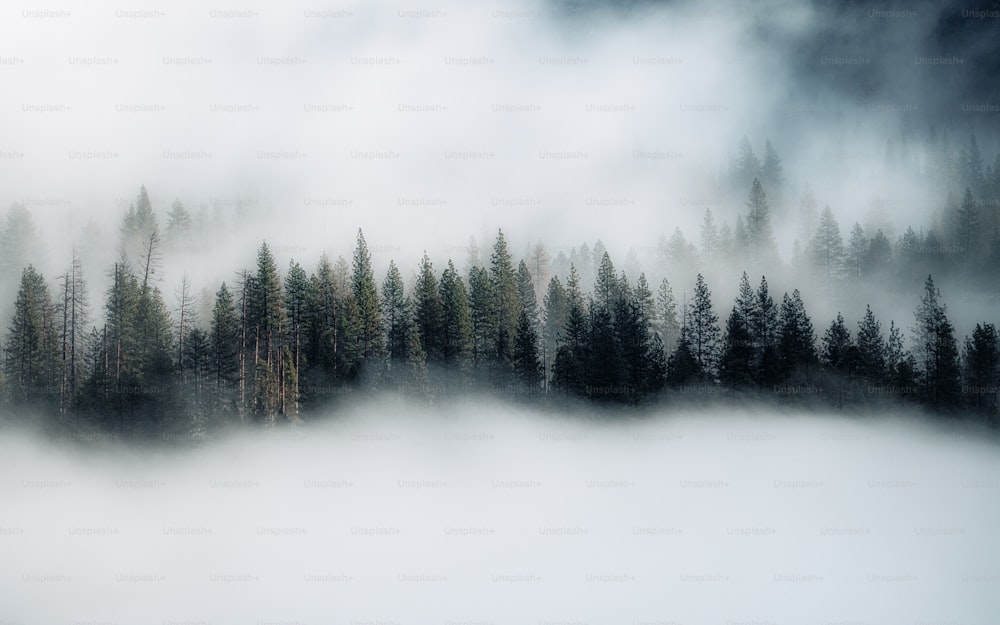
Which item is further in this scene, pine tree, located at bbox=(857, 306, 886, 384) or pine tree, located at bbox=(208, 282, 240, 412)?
pine tree, located at bbox=(857, 306, 886, 384)

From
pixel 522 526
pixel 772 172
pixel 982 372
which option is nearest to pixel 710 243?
pixel 982 372

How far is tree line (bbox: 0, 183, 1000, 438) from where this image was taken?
73812 mm

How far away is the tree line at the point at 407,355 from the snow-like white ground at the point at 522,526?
182 inches

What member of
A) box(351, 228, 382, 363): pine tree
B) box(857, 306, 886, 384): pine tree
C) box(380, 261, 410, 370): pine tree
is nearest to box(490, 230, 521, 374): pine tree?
box(380, 261, 410, 370): pine tree

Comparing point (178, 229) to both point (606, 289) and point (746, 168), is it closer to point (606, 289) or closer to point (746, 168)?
point (606, 289)

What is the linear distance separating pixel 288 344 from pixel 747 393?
154 feet

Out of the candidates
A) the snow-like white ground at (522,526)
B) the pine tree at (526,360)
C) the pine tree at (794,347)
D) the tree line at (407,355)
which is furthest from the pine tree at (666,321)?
the pine tree at (526,360)

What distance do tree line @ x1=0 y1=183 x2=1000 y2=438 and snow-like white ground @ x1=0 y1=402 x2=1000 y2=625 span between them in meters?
4.63

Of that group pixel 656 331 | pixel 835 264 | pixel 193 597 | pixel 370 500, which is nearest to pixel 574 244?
pixel 835 264

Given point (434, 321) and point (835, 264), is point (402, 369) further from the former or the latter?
point (835, 264)

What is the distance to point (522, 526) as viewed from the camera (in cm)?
9162

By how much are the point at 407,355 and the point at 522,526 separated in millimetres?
27578

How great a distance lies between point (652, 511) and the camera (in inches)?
3575

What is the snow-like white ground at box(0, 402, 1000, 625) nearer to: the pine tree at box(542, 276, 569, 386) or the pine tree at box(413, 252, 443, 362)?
the pine tree at box(413, 252, 443, 362)
